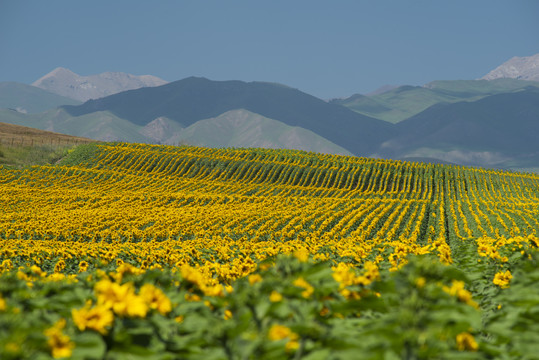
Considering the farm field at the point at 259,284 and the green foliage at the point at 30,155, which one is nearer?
the farm field at the point at 259,284

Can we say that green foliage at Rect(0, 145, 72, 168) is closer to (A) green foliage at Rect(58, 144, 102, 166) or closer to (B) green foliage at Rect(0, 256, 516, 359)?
(A) green foliage at Rect(58, 144, 102, 166)

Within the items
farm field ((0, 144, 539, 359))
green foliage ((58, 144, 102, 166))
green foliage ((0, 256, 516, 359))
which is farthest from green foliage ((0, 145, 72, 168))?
green foliage ((0, 256, 516, 359))

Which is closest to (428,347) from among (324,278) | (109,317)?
(324,278)

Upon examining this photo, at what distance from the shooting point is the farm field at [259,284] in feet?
8.91

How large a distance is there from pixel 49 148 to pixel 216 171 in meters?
30.8

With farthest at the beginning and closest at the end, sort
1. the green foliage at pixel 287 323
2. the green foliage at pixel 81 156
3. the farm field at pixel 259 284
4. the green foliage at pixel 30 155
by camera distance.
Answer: the green foliage at pixel 30 155 < the green foliage at pixel 81 156 < the farm field at pixel 259 284 < the green foliage at pixel 287 323

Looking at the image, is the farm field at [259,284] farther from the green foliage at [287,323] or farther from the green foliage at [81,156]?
the green foliage at [81,156]

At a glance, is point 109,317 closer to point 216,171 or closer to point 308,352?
point 308,352

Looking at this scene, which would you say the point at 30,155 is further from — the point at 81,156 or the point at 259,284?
the point at 259,284

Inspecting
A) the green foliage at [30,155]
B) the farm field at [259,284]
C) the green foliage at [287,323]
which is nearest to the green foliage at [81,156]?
the green foliage at [30,155]

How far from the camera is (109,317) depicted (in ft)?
9.09

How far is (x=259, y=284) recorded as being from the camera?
3488mm

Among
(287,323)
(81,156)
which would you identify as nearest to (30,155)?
Answer: (81,156)

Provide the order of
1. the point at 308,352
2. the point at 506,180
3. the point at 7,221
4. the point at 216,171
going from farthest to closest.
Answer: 1. the point at 506,180
2. the point at 216,171
3. the point at 7,221
4. the point at 308,352
